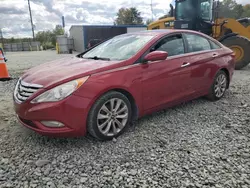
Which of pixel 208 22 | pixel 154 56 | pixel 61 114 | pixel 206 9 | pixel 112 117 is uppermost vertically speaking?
pixel 206 9

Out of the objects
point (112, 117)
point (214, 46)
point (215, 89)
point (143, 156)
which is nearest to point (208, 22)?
point (214, 46)

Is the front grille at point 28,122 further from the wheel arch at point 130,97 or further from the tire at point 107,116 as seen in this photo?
the wheel arch at point 130,97

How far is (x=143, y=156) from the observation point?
2584mm

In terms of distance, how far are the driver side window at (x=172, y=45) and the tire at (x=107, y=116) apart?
1.07 meters

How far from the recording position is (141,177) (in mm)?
2217

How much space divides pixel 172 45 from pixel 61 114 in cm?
221

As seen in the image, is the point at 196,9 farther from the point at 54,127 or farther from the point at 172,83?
the point at 54,127

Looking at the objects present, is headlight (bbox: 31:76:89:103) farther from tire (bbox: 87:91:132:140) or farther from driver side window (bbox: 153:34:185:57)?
driver side window (bbox: 153:34:185:57)

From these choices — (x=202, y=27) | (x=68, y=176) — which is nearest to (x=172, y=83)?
(x=68, y=176)

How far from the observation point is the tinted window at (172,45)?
3.54 m

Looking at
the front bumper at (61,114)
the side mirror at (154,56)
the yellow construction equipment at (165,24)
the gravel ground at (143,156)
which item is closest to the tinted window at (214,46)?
the gravel ground at (143,156)

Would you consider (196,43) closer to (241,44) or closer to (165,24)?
(241,44)

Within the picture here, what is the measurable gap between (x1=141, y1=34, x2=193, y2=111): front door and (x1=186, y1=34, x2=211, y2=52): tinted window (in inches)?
7.9

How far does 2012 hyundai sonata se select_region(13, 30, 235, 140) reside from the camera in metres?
2.58
